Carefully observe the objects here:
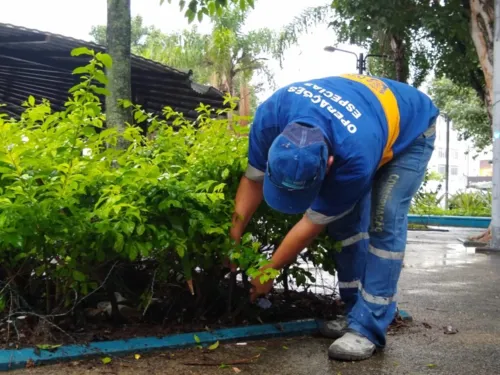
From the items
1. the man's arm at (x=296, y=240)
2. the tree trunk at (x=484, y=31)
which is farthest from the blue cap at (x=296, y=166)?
the tree trunk at (x=484, y=31)

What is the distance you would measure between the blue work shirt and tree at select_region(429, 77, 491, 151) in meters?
21.7

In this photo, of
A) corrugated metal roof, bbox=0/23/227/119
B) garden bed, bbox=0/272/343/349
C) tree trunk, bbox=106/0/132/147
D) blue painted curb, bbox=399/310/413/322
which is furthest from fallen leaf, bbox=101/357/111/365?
corrugated metal roof, bbox=0/23/227/119

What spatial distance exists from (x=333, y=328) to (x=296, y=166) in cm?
126

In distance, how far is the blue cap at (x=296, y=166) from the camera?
8.07 feet

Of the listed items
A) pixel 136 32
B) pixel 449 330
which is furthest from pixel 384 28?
pixel 136 32

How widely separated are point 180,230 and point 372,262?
3.27ft

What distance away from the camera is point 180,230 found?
2773 millimetres

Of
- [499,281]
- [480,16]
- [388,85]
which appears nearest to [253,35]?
[480,16]

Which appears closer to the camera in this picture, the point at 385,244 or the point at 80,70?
the point at 80,70

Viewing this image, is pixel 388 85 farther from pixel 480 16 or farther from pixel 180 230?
pixel 480 16

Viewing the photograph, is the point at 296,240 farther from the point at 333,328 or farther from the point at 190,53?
the point at 190,53

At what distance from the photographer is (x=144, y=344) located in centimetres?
292

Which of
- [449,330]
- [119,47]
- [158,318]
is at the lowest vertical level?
[449,330]

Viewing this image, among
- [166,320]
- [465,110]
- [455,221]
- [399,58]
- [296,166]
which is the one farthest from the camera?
[465,110]
